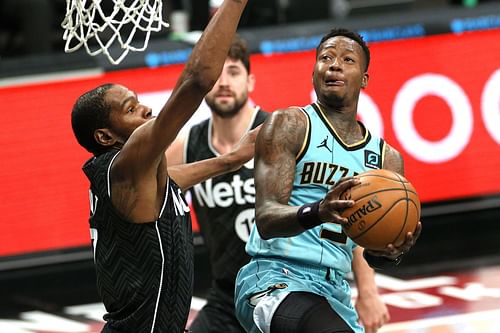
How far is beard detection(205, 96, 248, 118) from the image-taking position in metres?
6.50

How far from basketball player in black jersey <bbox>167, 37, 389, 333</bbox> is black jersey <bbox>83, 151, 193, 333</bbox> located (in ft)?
4.62

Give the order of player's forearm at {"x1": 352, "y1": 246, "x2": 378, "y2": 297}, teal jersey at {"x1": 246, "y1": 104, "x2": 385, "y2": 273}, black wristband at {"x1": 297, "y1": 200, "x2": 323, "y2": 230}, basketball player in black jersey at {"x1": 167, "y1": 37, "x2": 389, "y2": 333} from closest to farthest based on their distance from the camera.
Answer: black wristband at {"x1": 297, "y1": 200, "x2": 323, "y2": 230}
teal jersey at {"x1": 246, "y1": 104, "x2": 385, "y2": 273}
player's forearm at {"x1": 352, "y1": 246, "x2": 378, "y2": 297}
basketball player in black jersey at {"x1": 167, "y1": 37, "x2": 389, "y2": 333}

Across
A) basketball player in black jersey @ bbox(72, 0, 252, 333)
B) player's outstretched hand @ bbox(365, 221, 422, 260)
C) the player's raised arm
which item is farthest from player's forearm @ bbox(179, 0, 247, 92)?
player's outstretched hand @ bbox(365, 221, 422, 260)

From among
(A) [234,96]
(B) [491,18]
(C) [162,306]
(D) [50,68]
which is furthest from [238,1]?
(B) [491,18]

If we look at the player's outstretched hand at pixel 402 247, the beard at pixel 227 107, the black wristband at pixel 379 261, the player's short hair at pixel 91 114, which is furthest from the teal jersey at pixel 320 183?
the beard at pixel 227 107

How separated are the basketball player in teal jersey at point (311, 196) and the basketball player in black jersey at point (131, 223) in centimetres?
36

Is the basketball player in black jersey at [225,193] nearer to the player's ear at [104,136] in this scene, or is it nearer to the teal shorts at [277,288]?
the teal shorts at [277,288]

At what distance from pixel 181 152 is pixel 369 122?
3359 millimetres

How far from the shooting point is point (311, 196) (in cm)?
491

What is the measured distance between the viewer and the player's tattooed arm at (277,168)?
4625 mm

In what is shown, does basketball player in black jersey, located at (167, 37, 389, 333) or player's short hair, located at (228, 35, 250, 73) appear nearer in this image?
basketball player in black jersey, located at (167, 37, 389, 333)

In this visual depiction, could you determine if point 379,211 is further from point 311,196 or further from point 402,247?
point 311,196

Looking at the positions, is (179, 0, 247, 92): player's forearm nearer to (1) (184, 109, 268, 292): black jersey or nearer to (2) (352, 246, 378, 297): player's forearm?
(2) (352, 246, 378, 297): player's forearm

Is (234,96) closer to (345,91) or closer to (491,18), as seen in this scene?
(345,91)
